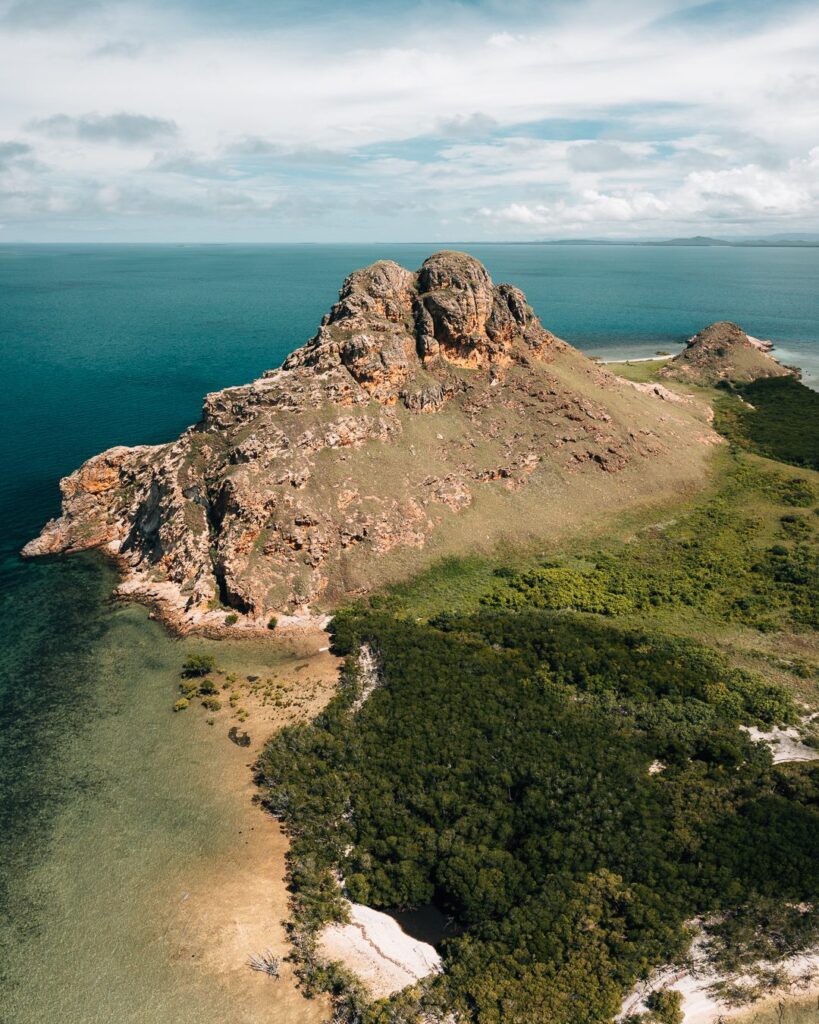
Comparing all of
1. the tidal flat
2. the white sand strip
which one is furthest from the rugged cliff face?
the white sand strip

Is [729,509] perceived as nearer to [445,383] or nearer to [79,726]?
[445,383]

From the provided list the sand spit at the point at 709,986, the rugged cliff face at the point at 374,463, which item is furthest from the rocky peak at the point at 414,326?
the sand spit at the point at 709,986

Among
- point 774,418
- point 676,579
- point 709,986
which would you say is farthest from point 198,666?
point 774,418

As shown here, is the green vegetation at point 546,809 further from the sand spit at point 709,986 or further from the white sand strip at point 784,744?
the white sand strip at point 784,744

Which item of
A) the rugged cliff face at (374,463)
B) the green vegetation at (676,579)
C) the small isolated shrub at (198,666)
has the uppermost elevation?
the rugged cliff face at (374,463)

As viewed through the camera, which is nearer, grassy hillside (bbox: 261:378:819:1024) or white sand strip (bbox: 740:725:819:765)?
grassy hillside (bbox: 261:378:819:1024)

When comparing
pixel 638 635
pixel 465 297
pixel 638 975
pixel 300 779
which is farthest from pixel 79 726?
pixel 465 297

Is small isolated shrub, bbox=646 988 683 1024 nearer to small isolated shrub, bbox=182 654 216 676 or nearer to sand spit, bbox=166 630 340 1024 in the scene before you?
sand spit, bbox=166 630 340 1024
